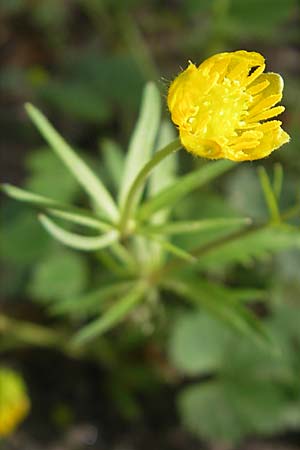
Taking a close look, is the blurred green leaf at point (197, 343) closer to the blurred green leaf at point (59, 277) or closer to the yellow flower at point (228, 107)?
the blurred green leaf at point (59, 277)

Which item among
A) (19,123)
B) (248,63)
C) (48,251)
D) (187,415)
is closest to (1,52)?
(19,123)

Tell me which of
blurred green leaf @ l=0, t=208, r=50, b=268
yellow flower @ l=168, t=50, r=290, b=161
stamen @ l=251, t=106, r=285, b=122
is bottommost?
blurred green leaf @ l=0, t=208, r=50, b=268

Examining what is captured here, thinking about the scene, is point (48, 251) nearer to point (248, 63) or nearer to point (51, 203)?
point (51, 203)

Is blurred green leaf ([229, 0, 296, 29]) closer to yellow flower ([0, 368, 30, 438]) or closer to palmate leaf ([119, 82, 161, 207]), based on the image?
palmate leaf ([119, 82, 161, 207])

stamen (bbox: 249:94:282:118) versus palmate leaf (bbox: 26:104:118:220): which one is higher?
stamen (bbox: 249:94:282:118)

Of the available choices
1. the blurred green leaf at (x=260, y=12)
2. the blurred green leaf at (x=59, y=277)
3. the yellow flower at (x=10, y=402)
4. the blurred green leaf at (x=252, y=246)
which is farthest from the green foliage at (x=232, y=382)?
the blurred green leaf at (x=260, y=12)

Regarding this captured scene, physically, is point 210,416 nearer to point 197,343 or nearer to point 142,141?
point 197,343

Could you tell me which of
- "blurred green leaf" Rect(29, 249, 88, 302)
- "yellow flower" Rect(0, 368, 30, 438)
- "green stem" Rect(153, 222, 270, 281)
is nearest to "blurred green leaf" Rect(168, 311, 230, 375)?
"blurred green leaf" Rect(29, 249, 88, 302)
